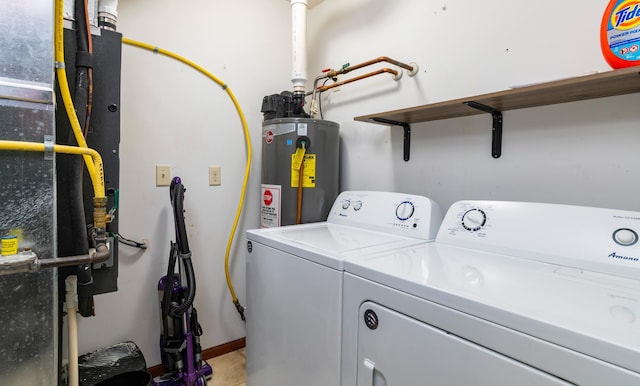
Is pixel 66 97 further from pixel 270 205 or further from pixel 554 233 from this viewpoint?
pixel 554 233

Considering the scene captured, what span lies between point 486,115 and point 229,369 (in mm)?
1967

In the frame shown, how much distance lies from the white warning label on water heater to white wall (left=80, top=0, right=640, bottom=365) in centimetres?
28

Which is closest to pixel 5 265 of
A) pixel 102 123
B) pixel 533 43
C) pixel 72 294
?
pixel 72 294

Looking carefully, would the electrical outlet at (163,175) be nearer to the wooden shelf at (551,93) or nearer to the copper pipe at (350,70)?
the copper pipe at (350,70)

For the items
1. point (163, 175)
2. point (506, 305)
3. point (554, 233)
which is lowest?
point (506, 305)

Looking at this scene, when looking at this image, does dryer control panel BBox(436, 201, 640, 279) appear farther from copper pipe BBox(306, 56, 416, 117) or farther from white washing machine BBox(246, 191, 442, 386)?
copper pipe BBox(306, 56, 416, 117)

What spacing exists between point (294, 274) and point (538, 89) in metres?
1.03

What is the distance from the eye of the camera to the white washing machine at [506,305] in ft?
1.91

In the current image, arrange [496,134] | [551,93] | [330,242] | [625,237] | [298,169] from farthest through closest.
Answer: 1. [298,169]
2. [496,134]
3. [330,242]
4. [551,93]
5. [625,237]

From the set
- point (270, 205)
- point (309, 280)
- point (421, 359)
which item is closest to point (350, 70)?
point (270, 205)

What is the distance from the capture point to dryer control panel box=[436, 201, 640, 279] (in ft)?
2.89

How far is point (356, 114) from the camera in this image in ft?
6.56

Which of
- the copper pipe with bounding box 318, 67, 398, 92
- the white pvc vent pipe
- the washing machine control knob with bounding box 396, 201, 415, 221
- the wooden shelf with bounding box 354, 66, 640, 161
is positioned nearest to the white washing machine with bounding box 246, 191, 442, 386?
the washing machine control knob with bounding box 396, 201, 415, 221

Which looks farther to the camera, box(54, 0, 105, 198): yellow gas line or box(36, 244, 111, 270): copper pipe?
box(54, 0, 105, 198): yellow gas line
